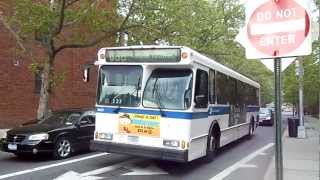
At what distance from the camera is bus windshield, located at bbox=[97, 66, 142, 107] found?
1155 cm

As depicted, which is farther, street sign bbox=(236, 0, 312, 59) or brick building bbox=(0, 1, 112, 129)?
brick building bbox=(0, 1, 112, 129)

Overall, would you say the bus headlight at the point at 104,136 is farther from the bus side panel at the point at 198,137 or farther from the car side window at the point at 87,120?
the car side window at the point at 87,120

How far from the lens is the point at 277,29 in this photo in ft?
16.3

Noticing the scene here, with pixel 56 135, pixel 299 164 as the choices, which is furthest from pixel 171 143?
pixel 56 135

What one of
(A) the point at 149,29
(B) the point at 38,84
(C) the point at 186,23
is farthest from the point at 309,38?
(B) the point at 38,84

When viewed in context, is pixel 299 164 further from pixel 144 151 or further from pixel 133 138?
pixel 133 138

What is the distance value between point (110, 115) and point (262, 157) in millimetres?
5656

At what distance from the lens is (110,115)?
11867mm

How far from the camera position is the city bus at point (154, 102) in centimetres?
1106

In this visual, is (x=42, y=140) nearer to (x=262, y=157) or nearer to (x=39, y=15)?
(x=39, y=15)

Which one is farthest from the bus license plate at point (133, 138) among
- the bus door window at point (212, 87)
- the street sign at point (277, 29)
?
the street sign at point (277, 29)

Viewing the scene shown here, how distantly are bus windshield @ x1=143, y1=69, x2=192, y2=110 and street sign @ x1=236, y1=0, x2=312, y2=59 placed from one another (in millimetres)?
5940

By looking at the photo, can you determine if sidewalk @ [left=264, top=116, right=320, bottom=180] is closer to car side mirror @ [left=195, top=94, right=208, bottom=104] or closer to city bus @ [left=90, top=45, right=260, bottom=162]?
city bus @ [left=90, top=45, right=260, bottom=162]

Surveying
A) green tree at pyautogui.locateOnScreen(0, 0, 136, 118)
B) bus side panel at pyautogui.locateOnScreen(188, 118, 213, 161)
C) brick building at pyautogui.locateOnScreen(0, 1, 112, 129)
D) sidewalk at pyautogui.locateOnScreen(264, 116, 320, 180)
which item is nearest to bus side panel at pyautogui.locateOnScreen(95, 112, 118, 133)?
bus side panel at pyautogui.locateOnScreen(188, 118, 213, 161)
